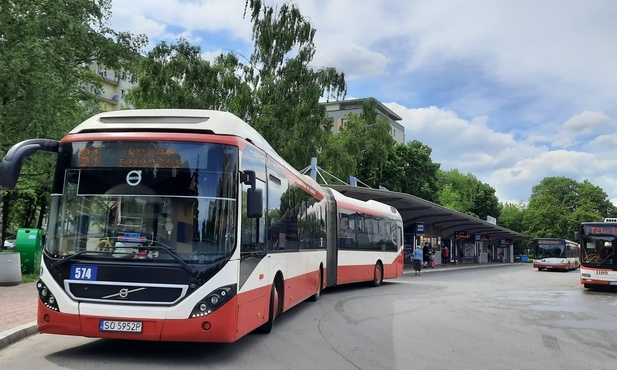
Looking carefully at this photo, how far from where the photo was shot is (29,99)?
58.4 feet

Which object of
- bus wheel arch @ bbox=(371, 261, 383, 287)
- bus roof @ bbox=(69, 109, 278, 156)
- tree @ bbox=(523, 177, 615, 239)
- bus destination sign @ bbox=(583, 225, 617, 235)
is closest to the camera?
bus roof @ bbox=(69, 109, 278, 156)

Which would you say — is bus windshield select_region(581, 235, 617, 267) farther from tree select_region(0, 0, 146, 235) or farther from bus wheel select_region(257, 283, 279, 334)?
tree select_region(0, 0, 146, 235)

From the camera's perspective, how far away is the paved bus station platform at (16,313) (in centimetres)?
781

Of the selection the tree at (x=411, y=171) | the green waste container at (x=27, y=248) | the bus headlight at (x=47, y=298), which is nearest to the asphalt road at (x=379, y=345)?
the bus headlight at (x=47, y=298)

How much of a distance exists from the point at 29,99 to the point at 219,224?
14278 millimetres

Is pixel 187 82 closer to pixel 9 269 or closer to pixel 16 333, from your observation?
pixel 9 269

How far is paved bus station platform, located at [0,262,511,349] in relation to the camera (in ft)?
25.6

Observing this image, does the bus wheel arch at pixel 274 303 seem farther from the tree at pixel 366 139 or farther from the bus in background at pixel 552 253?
the bus in background at pixel 552 253

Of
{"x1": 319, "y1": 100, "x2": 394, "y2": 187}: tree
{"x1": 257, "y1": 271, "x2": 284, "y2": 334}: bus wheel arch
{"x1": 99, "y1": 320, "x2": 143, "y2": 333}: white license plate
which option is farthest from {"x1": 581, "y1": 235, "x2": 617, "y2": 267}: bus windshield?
{"x1": 99, "y1": 320, "x2": 143, "y2": 333}: white license plate

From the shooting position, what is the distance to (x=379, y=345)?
8.36 meters

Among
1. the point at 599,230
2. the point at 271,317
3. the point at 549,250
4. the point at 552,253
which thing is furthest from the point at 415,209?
the point at 271,317

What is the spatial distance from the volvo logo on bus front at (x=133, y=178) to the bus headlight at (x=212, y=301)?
1687 mm

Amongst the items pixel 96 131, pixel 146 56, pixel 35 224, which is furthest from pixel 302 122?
pixel 35 224

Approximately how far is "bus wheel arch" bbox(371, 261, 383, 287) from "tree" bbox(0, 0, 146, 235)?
1242 centimetres
